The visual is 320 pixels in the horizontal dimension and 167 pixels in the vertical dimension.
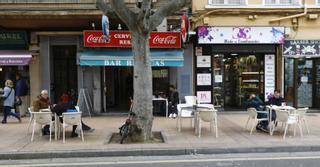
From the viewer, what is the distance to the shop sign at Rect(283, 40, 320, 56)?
16.8 metres

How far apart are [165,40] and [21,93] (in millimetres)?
5619

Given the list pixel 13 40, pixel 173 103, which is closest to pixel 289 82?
pixel 173 103

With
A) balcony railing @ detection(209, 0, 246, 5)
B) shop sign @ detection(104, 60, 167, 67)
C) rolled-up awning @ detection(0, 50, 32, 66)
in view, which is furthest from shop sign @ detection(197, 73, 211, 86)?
rolled-up awning @ detection(0, 50, 32, 66)

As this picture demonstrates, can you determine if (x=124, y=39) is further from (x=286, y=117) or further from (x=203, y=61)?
(x=286, y=117)

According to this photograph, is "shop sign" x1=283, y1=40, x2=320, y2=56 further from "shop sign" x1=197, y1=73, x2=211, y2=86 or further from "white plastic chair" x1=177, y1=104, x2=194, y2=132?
"white plastic chair" x1=177, y1=104, x2=194, y2=132

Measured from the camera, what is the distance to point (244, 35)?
53.7 feet

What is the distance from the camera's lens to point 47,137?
11320mm

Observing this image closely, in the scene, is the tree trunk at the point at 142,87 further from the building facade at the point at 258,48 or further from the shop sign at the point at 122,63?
the building facade at the point at 258,48

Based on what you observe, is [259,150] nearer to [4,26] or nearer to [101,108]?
[101,108]

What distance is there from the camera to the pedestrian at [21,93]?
15.7 meters

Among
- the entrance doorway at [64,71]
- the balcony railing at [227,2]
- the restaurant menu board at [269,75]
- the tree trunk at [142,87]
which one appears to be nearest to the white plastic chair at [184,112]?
the tree trunk at [142,87]

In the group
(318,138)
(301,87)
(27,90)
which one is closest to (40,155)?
(318,138)

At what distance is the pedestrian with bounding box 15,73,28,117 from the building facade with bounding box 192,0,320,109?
21.3ft

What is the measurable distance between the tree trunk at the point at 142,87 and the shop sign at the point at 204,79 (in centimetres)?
659
